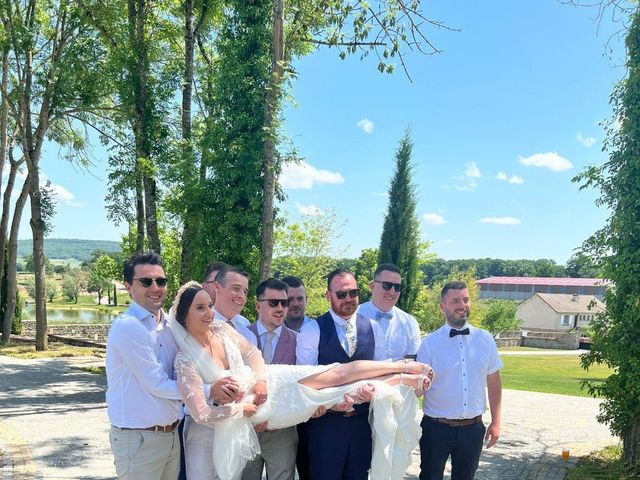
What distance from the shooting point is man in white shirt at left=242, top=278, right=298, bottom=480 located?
4.04 metres

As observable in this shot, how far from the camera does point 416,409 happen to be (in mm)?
4094

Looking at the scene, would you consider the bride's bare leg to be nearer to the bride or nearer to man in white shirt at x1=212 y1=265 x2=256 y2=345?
the bride

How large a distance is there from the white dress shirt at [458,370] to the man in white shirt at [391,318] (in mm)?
119

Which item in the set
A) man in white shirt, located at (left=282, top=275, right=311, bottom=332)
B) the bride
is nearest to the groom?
the bride

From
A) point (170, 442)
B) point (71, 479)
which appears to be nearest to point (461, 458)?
point (170, 442)

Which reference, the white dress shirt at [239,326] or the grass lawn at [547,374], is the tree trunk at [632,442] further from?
the white dress shirt at [239,326]

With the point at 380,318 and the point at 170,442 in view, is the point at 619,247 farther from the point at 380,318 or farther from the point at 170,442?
the point at 170,442

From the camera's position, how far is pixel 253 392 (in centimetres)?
363

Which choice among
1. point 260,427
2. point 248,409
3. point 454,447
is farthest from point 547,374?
point 248,409

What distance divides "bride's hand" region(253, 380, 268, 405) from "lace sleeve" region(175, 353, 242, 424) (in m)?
0.20

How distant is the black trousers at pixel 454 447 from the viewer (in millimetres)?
4320

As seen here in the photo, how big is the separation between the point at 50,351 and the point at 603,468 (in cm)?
1731

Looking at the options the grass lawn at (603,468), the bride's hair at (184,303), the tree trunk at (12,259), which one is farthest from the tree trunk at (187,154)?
the tree trunk at (12,259)

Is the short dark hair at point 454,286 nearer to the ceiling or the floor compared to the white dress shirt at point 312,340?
nearer to the ceiling
